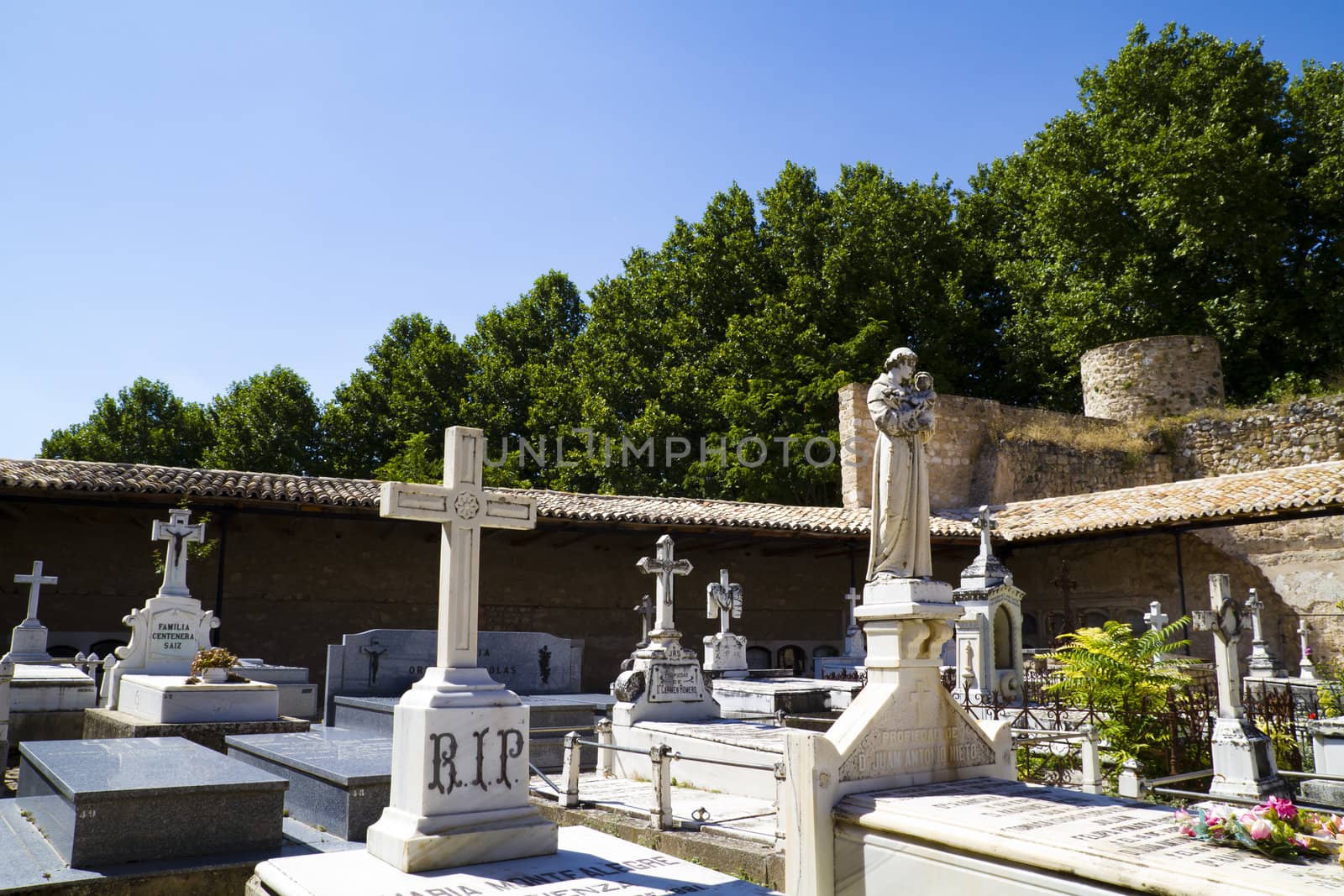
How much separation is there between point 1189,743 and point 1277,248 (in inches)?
827

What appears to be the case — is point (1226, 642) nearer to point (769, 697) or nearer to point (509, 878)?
point (769, 697)

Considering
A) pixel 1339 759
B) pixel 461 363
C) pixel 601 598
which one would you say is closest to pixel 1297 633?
pixel 1339 759

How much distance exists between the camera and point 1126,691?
8844mm

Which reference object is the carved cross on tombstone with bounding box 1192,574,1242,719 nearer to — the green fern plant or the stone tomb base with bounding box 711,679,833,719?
the green fern plant

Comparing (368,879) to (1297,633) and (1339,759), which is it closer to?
(1339,759)

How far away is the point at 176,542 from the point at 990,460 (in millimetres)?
17816

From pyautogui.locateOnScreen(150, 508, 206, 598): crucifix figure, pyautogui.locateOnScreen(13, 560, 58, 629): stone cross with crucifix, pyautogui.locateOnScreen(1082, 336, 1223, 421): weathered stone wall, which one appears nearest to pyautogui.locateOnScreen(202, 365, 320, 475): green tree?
pyautogui.locateOnScreen(13, 560, 58, 629): stone cross with crucifix

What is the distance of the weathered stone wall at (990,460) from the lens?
22125 mm

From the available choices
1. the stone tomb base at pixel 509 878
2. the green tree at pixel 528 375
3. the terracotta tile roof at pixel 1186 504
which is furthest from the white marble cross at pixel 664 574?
the green tree at pixel 528 375

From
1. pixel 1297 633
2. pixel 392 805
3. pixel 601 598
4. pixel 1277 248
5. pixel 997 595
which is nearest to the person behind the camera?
pixel 392 805

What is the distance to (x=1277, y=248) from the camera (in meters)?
24.5

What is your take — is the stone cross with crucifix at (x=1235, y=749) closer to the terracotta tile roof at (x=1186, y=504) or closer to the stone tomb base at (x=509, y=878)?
the stone tomb base at (x=509, y=878)

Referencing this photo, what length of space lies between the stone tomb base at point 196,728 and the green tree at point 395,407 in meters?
23.0

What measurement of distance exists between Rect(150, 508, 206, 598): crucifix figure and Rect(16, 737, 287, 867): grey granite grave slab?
586cm
